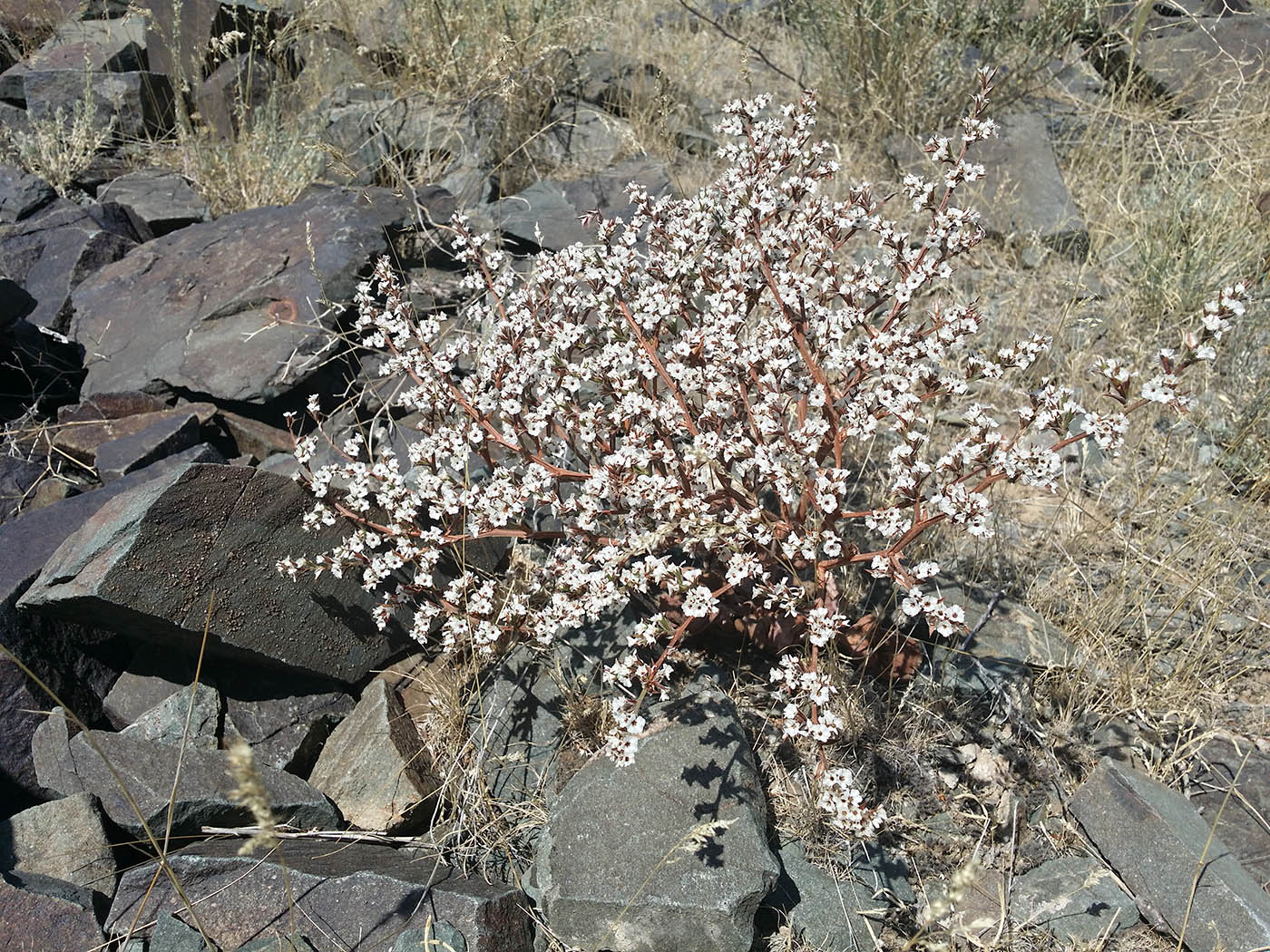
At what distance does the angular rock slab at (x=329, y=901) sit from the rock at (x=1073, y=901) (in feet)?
4.85

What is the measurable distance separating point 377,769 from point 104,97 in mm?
5783

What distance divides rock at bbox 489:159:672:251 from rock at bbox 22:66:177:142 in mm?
3100

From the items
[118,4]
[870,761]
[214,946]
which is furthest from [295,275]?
[118,4]

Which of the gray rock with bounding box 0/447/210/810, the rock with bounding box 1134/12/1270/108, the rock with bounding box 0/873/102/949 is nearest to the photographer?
the rock with bounding box 0/873/102/949

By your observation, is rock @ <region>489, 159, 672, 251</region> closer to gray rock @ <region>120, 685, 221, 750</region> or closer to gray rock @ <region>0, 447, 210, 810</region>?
gray rock @ <region>0, 447, 210, 810</region>

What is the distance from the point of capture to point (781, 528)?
111 inches

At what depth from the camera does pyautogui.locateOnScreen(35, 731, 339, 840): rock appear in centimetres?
281

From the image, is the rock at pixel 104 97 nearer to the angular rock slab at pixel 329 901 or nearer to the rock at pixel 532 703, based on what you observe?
the rock at pixel 532 703

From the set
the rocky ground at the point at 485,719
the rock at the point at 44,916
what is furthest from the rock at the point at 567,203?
the rock at the point at 44,916

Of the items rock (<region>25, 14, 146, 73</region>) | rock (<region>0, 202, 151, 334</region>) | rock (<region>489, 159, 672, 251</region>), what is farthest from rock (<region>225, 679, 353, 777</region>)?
rock (<region>25, 14, 146, 73</region>)

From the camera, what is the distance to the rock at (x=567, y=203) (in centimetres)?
502

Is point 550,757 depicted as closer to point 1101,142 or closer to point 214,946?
point 214,946

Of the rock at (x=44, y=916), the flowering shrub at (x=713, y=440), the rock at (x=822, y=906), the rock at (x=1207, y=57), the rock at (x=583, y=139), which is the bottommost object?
the rock at (x=44, y=916)

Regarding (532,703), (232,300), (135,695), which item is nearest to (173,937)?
(135,695)
